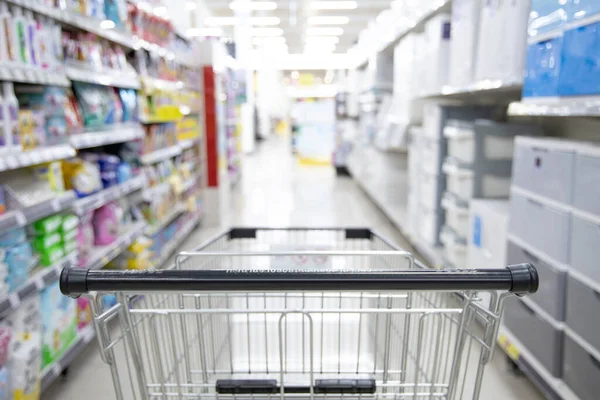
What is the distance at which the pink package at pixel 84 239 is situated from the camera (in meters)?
3.08

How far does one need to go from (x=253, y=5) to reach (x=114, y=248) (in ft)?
37.7

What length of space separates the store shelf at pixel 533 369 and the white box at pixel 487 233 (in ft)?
1.33

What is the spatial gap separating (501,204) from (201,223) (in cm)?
407

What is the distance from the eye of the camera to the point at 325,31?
18.7 m

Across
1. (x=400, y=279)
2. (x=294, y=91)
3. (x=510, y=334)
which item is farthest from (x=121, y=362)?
(x=294, y=91)

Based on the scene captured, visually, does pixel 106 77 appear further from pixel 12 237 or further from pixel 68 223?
pixel 12 237

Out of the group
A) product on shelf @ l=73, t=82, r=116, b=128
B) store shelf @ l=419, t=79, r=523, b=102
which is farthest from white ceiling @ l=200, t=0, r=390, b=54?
product on shelf @ l=73, t=82, r=116, b=128

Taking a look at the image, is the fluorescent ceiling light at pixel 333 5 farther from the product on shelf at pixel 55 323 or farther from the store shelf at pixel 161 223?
the product on shelf at pixel 55 323

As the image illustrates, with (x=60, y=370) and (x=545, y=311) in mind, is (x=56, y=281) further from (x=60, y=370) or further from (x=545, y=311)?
(x=545, y=311)

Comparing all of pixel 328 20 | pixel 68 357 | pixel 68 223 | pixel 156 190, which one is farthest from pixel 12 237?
pixel 328 20

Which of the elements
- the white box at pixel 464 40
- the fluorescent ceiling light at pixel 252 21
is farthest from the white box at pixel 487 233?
the fluorescent ceiling light at pixel 252 21

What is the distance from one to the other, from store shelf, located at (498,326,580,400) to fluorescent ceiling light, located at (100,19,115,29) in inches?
114

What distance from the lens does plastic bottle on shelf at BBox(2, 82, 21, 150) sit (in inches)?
90.8

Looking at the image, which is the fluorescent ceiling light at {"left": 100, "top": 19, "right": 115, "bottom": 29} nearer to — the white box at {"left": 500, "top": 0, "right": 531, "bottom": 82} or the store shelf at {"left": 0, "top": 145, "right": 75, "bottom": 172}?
the store shelf at {"left": 0, "top": 145, "right": 75, "bottom": 172}
